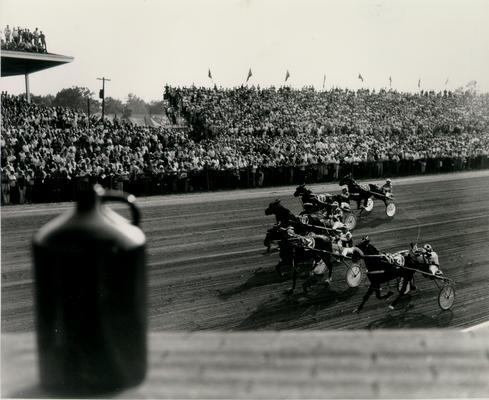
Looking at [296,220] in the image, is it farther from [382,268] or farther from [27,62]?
[27,62]

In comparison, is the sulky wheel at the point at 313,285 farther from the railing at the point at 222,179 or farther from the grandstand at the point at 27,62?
the grandstand at the point at 27,62

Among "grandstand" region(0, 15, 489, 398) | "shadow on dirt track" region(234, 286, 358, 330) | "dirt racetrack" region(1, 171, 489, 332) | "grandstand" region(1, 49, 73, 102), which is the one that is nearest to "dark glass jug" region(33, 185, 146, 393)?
"grandstand" region(0, 15, 489, 398)

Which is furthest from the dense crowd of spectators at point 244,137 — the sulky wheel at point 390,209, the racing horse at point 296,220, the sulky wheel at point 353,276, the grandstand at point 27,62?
the sulky wheel at point 353,276

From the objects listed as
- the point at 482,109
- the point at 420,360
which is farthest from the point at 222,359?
the point at 482,109

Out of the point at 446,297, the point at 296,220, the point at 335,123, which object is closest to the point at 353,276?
the point at 446,297

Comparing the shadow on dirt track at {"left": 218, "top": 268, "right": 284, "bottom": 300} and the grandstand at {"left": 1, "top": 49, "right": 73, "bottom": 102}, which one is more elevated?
the grandstand at {"left": 1, "top": 49, "right": 73, "bottom": 102}

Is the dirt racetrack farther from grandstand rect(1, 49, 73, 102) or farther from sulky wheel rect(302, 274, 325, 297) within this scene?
grandstand rect(1, 49, 73, 102)

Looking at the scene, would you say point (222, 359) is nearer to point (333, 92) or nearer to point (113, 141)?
point (113, 141)
